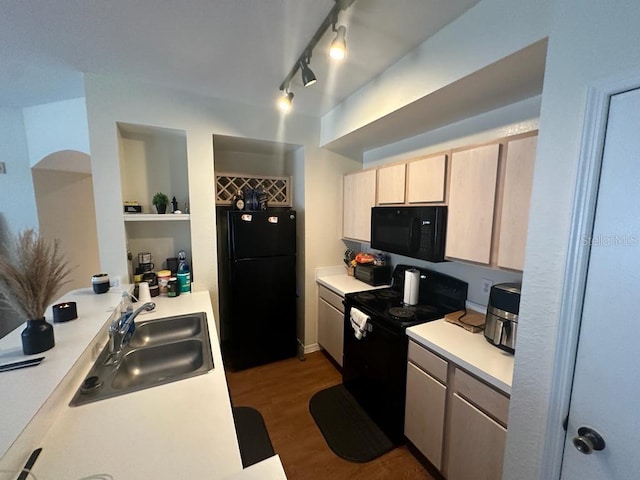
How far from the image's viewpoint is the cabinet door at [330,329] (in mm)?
2510

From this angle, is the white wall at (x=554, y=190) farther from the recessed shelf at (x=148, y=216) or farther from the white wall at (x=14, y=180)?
the white wall at (x=14, y=180)

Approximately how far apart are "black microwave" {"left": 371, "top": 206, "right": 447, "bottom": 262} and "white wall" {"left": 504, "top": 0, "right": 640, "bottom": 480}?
84 cm

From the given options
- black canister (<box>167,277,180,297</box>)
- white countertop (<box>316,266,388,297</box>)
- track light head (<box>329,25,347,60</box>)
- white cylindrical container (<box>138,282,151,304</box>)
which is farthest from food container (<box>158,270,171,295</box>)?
track light head (<box>329,25,347,60</box>)

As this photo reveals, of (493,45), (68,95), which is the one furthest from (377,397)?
(68,95)

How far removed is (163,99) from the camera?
2092 millimetres

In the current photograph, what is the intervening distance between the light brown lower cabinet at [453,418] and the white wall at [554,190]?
19cm

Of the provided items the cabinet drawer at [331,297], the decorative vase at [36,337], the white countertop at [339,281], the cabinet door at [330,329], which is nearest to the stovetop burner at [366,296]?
the white countertop at [339,281]

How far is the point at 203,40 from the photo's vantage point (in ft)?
4.91

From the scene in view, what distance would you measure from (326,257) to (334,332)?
31.7 inches

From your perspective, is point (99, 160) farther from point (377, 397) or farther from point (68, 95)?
point (377, 397)

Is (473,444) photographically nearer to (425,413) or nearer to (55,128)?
(425,413)

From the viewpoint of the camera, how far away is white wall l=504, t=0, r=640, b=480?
75 centimetres

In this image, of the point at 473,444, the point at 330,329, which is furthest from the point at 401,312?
the point at 330,329

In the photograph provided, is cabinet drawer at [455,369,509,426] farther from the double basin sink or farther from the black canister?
the black canister
